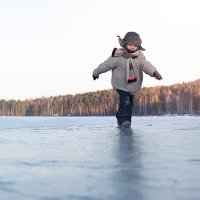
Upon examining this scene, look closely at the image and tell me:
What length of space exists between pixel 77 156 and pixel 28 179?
93cm

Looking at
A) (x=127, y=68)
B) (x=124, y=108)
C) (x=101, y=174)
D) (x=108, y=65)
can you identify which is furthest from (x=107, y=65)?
(x=101, y=174)

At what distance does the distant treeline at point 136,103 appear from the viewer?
98637 millimetres

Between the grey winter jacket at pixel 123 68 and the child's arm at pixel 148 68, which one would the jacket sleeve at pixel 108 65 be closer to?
the grey winter jacket at pixel 123 68

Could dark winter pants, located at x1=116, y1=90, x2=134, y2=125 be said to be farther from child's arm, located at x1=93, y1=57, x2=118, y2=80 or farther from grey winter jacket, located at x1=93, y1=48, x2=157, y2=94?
child's arm, located at x1=93, y1=57, x2=118, y2=80

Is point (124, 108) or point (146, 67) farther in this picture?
point (146, 67)

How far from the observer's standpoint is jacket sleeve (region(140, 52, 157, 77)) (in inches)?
310

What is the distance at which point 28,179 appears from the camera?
2178 mm

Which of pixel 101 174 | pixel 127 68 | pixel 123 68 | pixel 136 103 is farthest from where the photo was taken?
pixel 136 103

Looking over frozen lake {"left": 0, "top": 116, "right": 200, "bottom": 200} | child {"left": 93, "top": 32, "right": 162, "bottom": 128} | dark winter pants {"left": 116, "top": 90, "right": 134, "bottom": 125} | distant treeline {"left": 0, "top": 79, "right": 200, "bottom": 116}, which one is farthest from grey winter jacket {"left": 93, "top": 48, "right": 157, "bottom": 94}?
distant treeline {"left": 0, "top": 79, "right": 200, "bottom": 116}

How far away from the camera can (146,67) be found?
25.8 ft

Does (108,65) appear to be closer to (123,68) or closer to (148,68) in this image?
(123,68)

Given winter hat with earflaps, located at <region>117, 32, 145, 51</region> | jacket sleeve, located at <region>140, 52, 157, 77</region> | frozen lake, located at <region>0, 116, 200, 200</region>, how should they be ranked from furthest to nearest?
jacket sleeve, located at <region>140, 52, 157, 77</region>, winter hat with earflaps, located at <region>117, 32, 145, 51</region>, frozen lake, located at <region>0, 116, 200, 200</region>

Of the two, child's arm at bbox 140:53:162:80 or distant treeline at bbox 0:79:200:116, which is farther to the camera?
distant treeline at bbox 0:79:200:116

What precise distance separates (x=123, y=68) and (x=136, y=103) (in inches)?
3762
